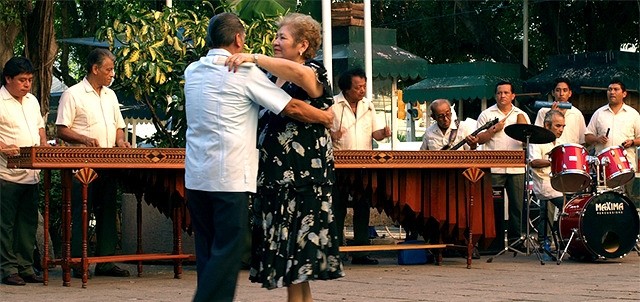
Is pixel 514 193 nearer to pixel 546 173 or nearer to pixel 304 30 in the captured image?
pixel 546 173

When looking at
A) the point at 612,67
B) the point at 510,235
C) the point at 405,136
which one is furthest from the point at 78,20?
the point at 510,235

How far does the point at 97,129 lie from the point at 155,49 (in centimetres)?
166

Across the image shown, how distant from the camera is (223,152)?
795cm

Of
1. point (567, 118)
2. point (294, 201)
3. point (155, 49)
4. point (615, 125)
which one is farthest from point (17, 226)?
point (615, 125)

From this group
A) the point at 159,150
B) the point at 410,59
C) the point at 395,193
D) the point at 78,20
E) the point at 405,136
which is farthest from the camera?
the point at 78,20

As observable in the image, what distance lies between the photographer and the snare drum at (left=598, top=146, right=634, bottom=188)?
13547 mm

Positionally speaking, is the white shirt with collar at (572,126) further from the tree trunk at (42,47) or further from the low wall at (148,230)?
the tree trunk at (42,47)

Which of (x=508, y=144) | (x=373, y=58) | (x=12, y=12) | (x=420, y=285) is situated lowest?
(x=420, y=285)

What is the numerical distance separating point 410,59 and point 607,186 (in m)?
6.11

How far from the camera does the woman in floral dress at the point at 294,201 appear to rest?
8.27 m

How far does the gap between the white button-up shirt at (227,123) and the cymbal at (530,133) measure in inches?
229

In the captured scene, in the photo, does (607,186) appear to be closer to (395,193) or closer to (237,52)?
(395,193)

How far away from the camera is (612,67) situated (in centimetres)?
2355

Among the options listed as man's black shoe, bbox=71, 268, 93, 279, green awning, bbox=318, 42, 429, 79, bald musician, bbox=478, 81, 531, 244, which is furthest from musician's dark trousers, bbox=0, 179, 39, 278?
green awning, bbox=318, 42, 429, 79
